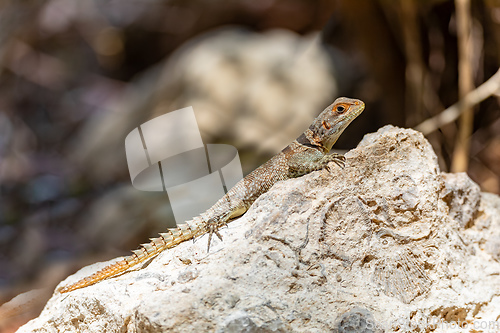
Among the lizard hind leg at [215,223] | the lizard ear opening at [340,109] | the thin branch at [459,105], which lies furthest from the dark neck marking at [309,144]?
the thin branch at [459,105]

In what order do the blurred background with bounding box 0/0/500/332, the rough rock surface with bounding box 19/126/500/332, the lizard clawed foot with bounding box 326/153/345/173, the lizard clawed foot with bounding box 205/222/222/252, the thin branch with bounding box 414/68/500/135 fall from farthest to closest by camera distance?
1. the thin branch with bounding box 414/68/500/135
2. the blurred background with bounding box 0/0/500/332
3. the lizard clawed foot with bounding box 326/153/345/173
4. the lizard clawed foot with bounding box 205/222/222/252
5. the rough rock surface with bounding box 19/126/500/332

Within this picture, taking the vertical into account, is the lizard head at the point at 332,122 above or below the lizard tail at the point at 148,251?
above

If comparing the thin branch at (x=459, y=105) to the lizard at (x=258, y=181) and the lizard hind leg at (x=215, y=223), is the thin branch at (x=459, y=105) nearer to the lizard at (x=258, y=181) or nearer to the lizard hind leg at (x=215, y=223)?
the lizard at (x=258, y=181)

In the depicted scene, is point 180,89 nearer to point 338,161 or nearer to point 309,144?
point 309,144

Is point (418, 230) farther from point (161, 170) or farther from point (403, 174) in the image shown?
point (161, 170)

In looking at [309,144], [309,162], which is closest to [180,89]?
[309,144]

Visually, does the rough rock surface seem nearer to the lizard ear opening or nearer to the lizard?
the lizard

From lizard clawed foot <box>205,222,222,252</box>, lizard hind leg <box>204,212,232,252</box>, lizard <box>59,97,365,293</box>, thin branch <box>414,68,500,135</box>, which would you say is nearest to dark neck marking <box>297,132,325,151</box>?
lizard <box>59,97,365,293</box>
